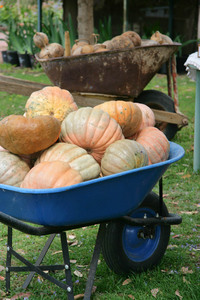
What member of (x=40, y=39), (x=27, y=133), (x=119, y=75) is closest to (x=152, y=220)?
(x=27, y=133)

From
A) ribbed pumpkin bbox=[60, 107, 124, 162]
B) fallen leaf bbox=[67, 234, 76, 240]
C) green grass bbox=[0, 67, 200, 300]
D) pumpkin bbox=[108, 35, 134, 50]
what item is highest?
pumpkin bbox=[108, 35, 134, 50]

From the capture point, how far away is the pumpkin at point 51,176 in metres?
1.78

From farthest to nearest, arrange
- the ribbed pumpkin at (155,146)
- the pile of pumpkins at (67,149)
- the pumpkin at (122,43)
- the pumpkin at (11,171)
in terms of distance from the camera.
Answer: the pumpkin at (122,43) < the ribbed pumpkin at (155,146) < the pumpkin at (11,171) < the pile of pumpkins at (67,149)

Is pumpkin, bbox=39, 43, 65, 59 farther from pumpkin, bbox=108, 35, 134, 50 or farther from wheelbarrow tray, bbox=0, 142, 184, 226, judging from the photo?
wheelbarrow tray, bbox=0, 142, 184, 226

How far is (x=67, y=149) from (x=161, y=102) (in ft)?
9.86

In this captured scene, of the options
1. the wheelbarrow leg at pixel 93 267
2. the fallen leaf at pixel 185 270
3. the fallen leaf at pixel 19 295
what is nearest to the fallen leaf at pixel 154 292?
the fallen leaf at pixel 185 270

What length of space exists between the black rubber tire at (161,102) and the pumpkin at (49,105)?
265cm

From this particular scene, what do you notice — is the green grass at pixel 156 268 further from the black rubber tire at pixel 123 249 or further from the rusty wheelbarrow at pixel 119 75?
the rusty wheelbarrow at pixel 119 75

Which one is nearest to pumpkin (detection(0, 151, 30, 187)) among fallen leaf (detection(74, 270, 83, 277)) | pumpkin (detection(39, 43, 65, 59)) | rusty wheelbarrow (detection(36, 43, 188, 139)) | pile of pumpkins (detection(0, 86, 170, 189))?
pile of pumpkins (detection(0, 86, 170, 189))

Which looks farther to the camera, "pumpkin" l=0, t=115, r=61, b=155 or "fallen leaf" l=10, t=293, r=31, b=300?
"fallen leaf" l=10, t=293, r=31, b=300

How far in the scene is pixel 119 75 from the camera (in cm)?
450

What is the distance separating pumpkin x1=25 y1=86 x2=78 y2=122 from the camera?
2.23 meters

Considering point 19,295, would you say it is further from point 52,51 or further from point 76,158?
point 52,51

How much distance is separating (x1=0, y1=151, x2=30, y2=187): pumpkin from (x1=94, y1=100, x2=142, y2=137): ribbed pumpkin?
59 cm
